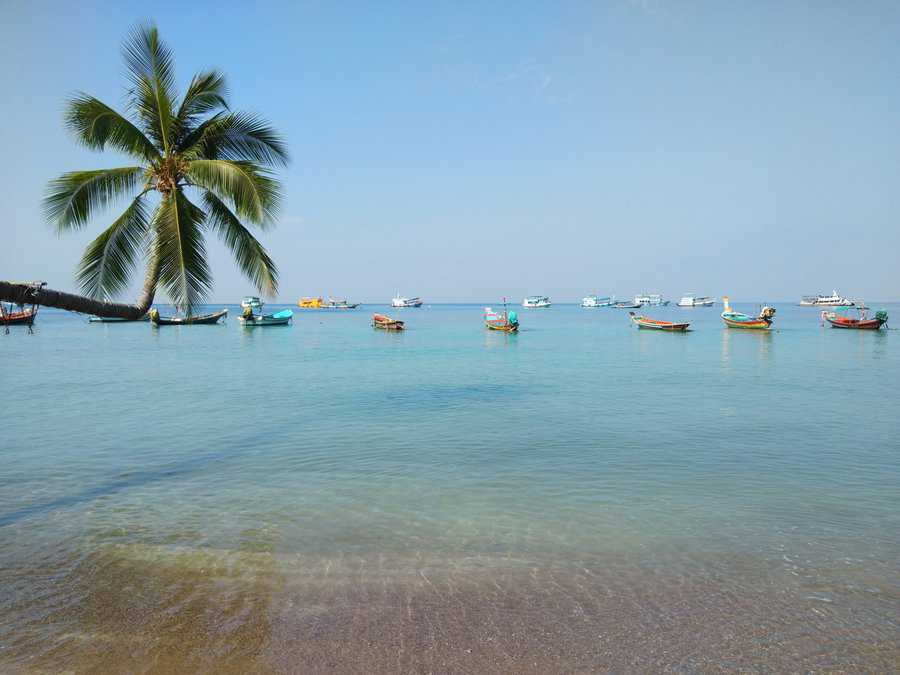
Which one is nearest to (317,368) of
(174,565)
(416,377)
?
(416,377)

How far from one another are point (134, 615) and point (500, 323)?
192ft

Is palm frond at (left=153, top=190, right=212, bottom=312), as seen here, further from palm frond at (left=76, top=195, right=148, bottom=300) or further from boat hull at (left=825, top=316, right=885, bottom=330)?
boat hull at (left=825, top=316, right=885, bottom=330)

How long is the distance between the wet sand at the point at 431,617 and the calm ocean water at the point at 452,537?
3cm

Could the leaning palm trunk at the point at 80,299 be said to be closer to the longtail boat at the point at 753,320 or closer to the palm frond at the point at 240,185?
the palm frond at the point at 240,185

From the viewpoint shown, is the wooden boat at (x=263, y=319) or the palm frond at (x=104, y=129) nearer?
the palm frond at (x=104, y=129)

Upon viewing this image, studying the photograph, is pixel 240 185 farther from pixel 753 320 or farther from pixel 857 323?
pixel 857 323

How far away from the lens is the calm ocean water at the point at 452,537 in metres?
4.70

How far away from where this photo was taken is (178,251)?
8023 mm

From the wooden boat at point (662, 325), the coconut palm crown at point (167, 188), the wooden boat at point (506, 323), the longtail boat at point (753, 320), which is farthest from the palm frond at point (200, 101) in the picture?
the longtail boat at point (753, 320)

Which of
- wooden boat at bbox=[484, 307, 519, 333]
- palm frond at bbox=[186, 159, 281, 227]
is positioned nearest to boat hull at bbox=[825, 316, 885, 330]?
wooden boat at bbox=[484, 307, 519, 333]

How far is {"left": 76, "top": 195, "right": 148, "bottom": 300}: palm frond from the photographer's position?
25.8 feet

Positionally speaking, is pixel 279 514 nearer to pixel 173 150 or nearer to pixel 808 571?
pixel 173 150

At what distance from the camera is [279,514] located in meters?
8.21

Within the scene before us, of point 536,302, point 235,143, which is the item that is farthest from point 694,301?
point 235,143
